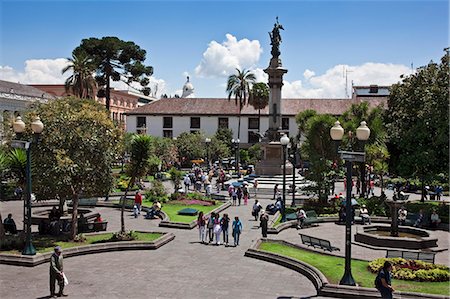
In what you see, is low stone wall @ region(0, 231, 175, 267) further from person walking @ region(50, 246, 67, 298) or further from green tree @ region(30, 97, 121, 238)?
person walking @ region(50, 246, 67, 298)

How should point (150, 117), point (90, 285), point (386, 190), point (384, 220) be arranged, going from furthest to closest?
point (150, 117) → point (386, 190) → point (384, 220) → point (90, 285)

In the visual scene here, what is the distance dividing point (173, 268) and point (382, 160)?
19.2 meters

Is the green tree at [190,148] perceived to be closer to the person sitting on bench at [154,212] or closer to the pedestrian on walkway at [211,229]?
the person sitting on bench at [154,212]

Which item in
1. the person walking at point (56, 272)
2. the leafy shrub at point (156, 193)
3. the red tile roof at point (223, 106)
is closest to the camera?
the person walking at point (56, 272)

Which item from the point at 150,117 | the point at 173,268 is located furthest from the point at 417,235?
the point at 150,117

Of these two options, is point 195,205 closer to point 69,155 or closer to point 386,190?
point 69,155

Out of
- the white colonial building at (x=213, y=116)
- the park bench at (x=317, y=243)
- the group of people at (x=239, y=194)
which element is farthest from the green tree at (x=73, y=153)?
the white colonial building at (x=213, y=116)

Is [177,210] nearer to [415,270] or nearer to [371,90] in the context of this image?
[415,270]

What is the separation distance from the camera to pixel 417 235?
19797 millimetres

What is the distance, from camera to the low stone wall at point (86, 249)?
15055 millimetres

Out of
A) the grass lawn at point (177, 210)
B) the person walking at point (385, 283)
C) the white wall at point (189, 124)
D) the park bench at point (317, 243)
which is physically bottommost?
the grass lawn at point (177, 210)

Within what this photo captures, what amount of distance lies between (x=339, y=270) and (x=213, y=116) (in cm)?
5801

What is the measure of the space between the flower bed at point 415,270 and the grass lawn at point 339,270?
0.18 m

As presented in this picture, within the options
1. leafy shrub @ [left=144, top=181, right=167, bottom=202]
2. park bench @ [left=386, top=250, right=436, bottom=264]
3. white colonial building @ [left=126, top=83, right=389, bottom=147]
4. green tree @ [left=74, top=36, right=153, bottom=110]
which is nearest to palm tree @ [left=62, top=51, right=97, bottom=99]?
green tree @ [left=74, top=36, right=153, bottom=110]
